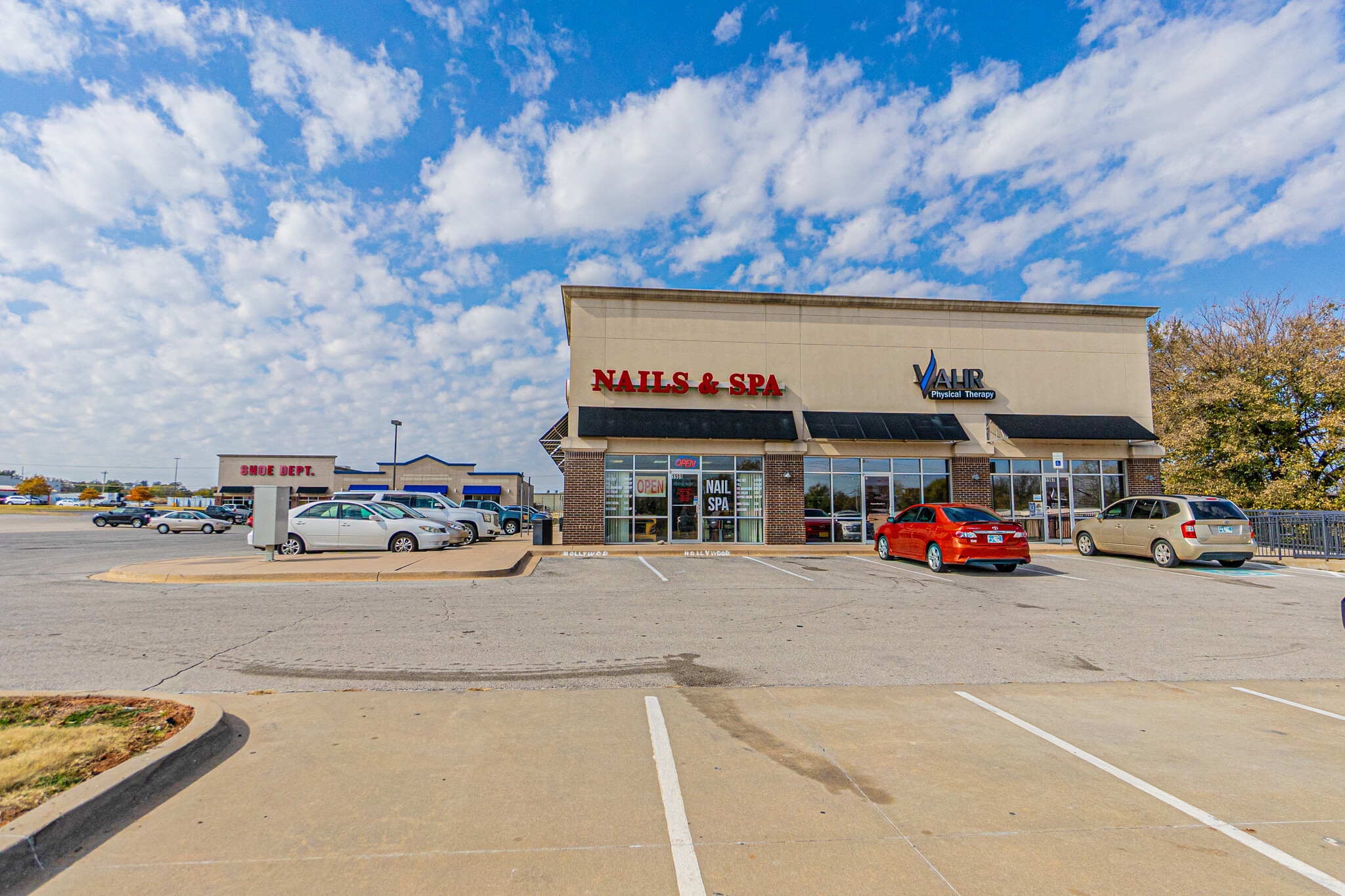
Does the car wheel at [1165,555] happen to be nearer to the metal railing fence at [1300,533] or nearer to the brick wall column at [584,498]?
the metal railing fence at [1300,533]

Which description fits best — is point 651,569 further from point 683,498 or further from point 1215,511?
point 1215,511

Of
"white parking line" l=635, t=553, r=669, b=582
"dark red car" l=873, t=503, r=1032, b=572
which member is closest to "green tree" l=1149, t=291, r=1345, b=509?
"dark red car" l=873, t=503, r=1032, b=572

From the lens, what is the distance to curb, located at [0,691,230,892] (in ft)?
9.46

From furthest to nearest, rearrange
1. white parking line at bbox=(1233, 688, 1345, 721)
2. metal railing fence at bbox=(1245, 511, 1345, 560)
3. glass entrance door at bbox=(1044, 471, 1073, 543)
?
glass entrance door at bbox=(1044, 471, 1073, 543), metal railing fence at bbox=(1245, 511, 1345, 560), white parking line at bbox=(1233, 688, 1345, 721)

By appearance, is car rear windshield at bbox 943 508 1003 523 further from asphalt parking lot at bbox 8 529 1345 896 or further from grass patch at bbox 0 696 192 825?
grass patch at bbox 0 696 192 825

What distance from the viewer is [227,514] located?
46.5 meters

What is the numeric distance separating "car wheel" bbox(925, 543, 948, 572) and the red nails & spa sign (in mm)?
8164

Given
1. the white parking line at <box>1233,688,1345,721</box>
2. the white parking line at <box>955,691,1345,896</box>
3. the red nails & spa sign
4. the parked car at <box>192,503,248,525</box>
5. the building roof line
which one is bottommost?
the white parking line at <box>1233,688,1345,721</box>

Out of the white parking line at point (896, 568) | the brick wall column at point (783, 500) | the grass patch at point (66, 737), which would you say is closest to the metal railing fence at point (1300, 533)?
the white parking line at point (896, 568)

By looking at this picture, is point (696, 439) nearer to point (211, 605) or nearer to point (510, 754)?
point (211, 605)

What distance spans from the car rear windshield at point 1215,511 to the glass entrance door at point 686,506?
12.6 meters

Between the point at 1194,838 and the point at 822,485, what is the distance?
18.5 meters

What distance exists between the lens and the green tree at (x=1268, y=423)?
21.4 metres

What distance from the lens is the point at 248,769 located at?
4.03m
